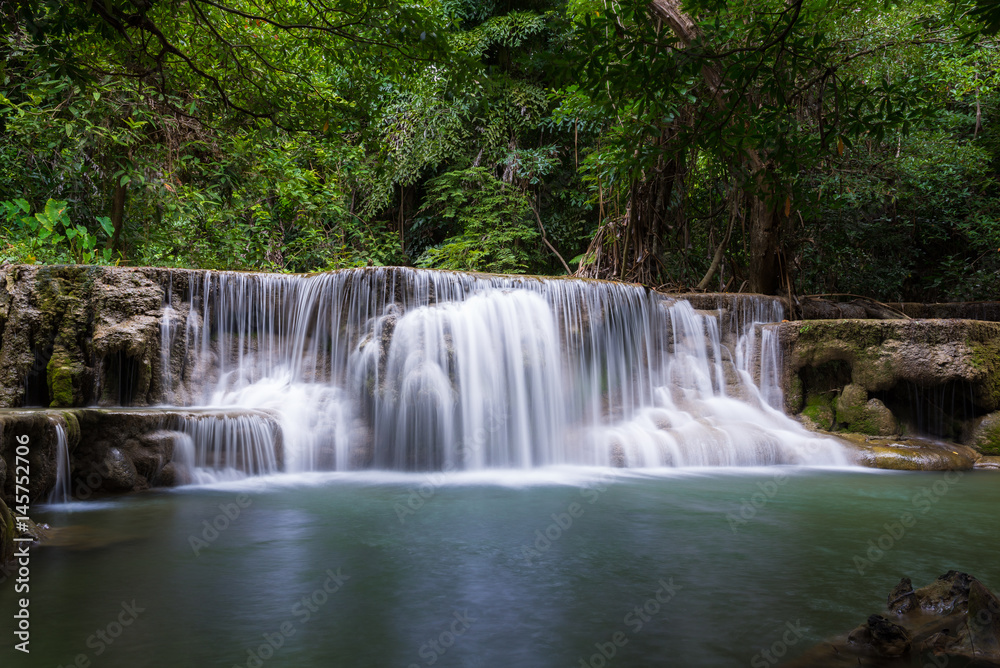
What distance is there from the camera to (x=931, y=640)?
10.0ft

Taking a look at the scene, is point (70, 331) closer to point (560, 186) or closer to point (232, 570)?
point (232, 570)

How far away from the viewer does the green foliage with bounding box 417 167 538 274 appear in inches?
639

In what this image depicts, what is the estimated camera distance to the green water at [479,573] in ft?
10.6

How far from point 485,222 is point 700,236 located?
→ 5244mm

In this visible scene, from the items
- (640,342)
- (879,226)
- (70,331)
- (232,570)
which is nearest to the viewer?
(232,570)

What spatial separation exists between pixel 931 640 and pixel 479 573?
242cm

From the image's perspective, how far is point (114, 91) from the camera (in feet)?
33.4

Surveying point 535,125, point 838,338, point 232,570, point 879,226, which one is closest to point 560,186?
point 535,125

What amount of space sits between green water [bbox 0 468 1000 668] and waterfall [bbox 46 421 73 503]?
40 cm
